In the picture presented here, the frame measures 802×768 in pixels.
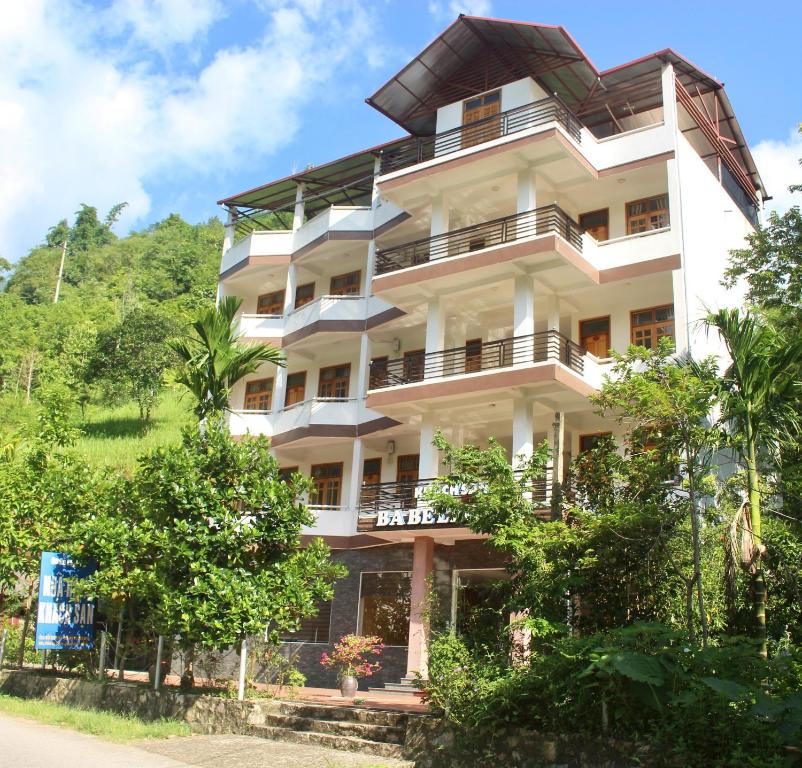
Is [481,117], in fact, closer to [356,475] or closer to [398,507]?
[356,475]

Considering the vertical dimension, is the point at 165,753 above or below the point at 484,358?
below

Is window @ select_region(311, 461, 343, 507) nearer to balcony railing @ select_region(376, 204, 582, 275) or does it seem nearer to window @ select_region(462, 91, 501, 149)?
balcony railing @ select_region(376, 204, 582, 275)

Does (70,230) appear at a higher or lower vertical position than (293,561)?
higher

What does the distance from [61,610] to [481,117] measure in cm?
1501

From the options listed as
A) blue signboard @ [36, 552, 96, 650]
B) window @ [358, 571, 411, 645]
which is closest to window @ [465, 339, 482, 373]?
window @ [358, 571, 411, 645]

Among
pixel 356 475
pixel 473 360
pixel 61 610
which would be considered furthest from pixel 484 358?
pixel 61 610

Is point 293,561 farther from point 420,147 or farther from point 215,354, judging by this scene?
point 420,147

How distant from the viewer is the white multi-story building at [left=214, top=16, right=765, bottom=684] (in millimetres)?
19141

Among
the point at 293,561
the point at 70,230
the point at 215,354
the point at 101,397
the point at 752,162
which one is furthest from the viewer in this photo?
the point at 70,230

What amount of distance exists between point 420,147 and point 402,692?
13.3 m

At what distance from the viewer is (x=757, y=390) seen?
498 inches

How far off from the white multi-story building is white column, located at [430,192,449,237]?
57 millimetres

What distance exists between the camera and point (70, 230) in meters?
86.6

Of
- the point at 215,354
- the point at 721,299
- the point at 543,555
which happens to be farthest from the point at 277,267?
the point at 543,555
